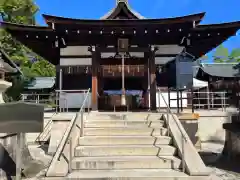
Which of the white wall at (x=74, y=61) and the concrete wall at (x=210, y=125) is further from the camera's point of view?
the white wall at (x=74, y=61)

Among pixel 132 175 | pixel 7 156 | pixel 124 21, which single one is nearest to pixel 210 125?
pixel 124 21

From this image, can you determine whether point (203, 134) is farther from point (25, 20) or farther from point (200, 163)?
point (25, 20)

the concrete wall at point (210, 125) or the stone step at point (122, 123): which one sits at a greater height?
the stone step at point (122, 123)

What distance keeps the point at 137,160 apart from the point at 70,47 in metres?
7.36

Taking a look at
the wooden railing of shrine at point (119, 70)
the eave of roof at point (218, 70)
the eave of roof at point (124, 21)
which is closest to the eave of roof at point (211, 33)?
the eave of roof at point (124, 21)

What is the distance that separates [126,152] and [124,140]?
0.46m

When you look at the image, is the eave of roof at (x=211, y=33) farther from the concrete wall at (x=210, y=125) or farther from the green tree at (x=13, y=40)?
the green tree at (x=13, y=40)

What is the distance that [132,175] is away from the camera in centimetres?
495

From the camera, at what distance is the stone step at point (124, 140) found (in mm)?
6238

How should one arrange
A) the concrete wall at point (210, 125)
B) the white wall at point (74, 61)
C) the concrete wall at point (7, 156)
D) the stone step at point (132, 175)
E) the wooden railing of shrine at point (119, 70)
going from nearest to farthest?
the stone step at point (132, 175) → the concrete wall at point (7, 156) → the wooden railing of shrine at point (119, 70) → the concrete wall at point (210, 125) → the white wall at point (74, 61)

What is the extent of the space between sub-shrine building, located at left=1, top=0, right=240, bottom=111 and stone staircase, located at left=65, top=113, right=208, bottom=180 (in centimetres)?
274

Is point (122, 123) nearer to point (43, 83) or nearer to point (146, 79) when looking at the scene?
point (146, 79)

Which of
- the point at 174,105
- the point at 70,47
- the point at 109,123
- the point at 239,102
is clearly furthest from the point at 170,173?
the point at 174,105

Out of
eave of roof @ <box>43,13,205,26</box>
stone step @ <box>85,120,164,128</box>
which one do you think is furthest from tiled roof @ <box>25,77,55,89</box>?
stone step @ <box>85,120,164,128</box>
